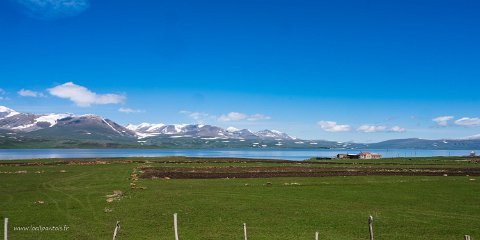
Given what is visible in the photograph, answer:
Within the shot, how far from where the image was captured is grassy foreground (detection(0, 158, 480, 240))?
27562mm

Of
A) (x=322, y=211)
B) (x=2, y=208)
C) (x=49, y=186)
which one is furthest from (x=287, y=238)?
(x=49, y=186)

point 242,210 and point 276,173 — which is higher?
point 276,173

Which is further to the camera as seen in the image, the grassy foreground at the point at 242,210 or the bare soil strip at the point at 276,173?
the bare soil strip at the point at 276,173

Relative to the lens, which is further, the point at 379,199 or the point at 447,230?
the point at 379,199

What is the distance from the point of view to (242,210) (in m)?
→ 36.4

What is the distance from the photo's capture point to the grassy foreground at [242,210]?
90.4 feet

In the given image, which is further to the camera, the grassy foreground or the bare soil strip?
the bare soil strip

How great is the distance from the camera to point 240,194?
47.0 meters

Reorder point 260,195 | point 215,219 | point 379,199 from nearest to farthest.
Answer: point 215,219
point 379,199
point 260,195

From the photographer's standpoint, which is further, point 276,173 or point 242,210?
point 276,173

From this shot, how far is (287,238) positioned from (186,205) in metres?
15.4

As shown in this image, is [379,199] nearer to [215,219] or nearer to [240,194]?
[240,194]

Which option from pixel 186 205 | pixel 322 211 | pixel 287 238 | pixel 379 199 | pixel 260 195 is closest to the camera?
pixel 287 238

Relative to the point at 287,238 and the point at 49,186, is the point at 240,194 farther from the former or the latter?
the point at 49,186
